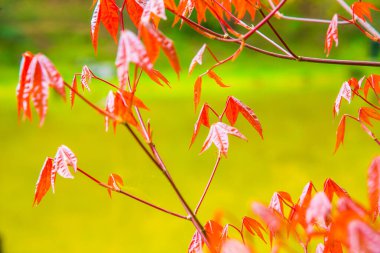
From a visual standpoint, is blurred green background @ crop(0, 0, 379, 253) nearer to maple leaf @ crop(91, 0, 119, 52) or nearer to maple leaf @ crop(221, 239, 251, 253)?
maple leaf @ crop(91, 0, 119, 52)

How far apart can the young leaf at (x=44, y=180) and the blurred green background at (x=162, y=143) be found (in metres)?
1.45

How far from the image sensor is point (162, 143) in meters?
2.72

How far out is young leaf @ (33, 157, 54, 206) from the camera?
60 cm

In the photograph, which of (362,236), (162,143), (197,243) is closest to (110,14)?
(197,243)

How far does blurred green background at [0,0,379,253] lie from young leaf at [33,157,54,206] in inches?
57.0

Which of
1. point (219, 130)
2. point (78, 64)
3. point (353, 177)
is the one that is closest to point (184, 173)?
point (353, 177)

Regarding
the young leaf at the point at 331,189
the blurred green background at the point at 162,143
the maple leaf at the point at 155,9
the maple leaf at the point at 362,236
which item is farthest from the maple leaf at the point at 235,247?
the blurred green background at the point at 162,143

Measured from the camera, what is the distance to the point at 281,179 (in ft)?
8.14

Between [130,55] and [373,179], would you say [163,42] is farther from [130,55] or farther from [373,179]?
[373,179]

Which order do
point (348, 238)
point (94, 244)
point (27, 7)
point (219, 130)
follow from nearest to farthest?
point (348, 238) → point (219, 130) → point (94, 244) → point (27, 7)

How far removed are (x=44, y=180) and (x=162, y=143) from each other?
2.12m

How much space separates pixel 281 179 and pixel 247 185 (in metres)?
0.17

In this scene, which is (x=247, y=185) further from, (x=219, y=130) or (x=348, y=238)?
(x=348, y=238)

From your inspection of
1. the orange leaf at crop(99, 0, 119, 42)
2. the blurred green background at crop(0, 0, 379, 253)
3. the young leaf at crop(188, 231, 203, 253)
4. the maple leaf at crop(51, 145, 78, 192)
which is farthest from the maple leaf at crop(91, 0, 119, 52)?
the blurred green background at crop(0, 0, 379, 253)
